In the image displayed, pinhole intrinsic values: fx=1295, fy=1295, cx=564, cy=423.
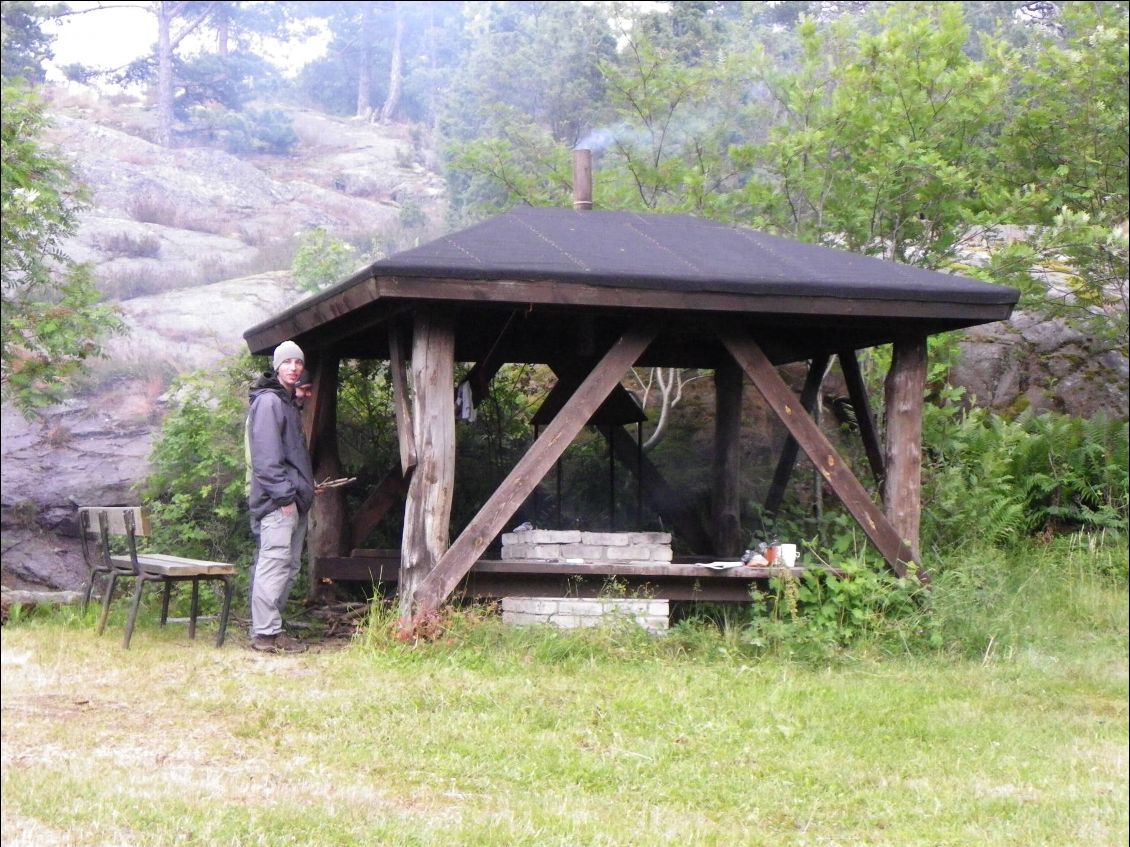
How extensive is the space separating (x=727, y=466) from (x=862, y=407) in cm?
158

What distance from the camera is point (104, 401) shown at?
1967 cm

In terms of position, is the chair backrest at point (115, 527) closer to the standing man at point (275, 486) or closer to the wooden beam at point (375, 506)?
the standing man at point (275, 486)

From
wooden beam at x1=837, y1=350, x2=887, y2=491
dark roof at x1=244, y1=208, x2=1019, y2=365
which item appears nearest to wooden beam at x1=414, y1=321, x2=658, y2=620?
dark roof at x1=244, y1=208, x2=1019, y2=365

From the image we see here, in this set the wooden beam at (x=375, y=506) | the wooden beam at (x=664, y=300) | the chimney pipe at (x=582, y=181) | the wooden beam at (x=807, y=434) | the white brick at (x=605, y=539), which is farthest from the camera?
the wooden beam at (x=375, y=506)

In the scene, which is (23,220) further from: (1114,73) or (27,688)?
(1114,73)

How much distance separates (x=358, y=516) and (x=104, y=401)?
988 cm

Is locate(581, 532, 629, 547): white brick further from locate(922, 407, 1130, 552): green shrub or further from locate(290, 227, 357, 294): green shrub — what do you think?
locate(290, 227, 357, 294): green shrub

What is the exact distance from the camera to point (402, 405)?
354 inches

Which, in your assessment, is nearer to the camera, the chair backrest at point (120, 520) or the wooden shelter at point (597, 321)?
the wooden shelter at point (597, 321)

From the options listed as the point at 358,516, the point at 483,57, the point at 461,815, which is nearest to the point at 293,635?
the point at 358,516

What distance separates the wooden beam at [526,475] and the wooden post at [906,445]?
78.2 inches

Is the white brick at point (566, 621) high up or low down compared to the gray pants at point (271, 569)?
down

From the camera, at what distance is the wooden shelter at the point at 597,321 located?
823 cm

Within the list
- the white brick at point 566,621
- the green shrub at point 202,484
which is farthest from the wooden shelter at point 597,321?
the green shrub at point 202,484
